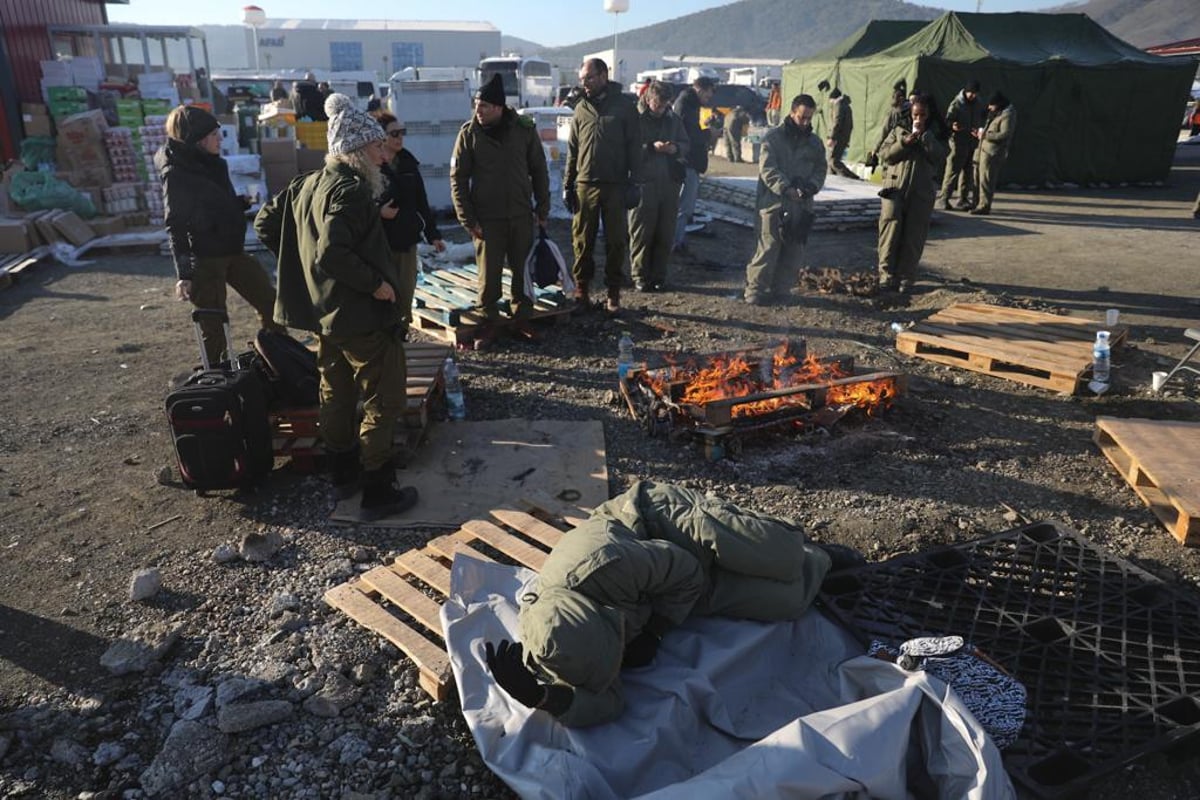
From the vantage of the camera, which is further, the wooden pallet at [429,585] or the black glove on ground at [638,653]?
the wooden pallet at [429,585]

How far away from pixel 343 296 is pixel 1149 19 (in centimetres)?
13621

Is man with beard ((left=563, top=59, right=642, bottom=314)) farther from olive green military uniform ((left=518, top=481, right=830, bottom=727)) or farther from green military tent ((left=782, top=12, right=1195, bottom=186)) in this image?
green military tent ((left=782, top=12, right=1195, bottom=186))

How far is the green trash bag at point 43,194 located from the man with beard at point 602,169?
911 centimetres

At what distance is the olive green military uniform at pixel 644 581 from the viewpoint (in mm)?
2779

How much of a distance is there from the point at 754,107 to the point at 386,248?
29.6 meters

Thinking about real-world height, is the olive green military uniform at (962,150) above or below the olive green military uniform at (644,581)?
above

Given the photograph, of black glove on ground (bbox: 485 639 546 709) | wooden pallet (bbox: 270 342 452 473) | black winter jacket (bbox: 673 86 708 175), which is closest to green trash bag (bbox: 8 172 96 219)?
black winter jacket (bbox: 673 86 708 175)

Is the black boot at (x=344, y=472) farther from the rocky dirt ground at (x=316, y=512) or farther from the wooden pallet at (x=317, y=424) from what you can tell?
the wooden pallet at (x=317, y=424)

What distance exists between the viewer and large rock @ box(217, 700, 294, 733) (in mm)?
3082

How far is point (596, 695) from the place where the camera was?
282 cm

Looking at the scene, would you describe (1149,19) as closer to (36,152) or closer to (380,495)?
(36,152)

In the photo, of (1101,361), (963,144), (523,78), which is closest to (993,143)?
(963,144)

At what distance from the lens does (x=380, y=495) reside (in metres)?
4.62

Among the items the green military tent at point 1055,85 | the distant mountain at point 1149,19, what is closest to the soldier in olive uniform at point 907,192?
the green military tent at point 1055,85
